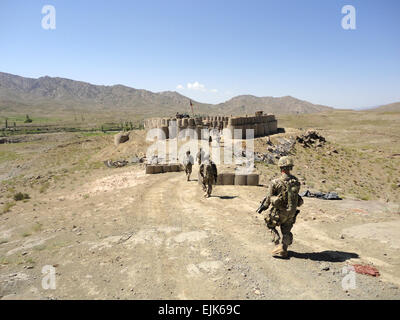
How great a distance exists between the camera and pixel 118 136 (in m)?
33.7

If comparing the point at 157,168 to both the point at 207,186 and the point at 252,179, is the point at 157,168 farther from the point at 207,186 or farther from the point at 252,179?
the point at 252,179

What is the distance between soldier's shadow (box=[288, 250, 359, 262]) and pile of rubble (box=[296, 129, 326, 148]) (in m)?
27.0

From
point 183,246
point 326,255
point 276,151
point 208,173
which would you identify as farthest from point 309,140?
point 183,246

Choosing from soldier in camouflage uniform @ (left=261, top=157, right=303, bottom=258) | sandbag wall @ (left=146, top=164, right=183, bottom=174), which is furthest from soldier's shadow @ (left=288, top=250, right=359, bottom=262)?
sandbag wall @ (left=146, top=164, right=183, bottom=174)

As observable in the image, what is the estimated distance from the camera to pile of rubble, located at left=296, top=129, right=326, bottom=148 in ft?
104

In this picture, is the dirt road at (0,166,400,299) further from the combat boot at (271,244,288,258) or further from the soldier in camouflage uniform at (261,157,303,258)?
the soldier in camouflage uniform at (261,157,303,258)

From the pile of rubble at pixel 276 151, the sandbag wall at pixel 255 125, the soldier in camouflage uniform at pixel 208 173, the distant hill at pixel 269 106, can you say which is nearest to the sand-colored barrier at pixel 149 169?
the soldier in camouflage uniform at pixel 208 173

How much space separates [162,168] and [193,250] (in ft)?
37.7

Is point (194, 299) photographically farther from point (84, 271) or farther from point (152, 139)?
point (152, 139)

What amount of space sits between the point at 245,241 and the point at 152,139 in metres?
24.0

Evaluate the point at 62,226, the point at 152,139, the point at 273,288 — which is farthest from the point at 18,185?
the point at 273,288

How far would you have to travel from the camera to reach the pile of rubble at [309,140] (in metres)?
31.7

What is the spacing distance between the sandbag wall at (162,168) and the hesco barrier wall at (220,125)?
1035 cm

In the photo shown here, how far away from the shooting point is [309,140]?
32.4 m
